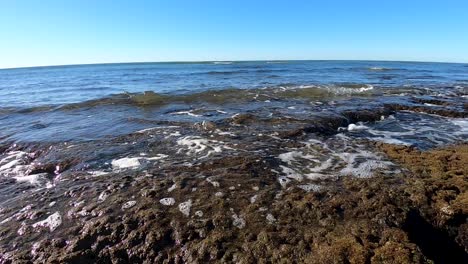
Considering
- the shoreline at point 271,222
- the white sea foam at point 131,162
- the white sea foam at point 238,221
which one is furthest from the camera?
the white sea foam at point 131,162

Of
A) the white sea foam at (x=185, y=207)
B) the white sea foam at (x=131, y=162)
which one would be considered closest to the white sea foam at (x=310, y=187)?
the white sea foam at (x=185, y=207)

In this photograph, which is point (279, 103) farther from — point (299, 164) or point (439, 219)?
point (439, 219)

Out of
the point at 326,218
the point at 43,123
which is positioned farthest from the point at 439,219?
the point at 43,123

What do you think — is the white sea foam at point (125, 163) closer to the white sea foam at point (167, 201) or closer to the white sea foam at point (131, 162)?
the white sea foam at point (131, 162)

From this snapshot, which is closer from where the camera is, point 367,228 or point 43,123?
point 367,228

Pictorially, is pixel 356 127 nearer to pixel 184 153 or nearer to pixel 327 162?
pixel 327 162

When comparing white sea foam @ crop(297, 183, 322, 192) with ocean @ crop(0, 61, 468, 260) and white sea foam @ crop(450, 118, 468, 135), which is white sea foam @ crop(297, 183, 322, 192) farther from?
white sea foam @ crop(450, 118, 468, 135)

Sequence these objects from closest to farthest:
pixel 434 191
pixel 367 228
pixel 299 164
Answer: pixel 367 228 < pixel 434 191 < pixel 299 164

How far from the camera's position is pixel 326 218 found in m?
4.38

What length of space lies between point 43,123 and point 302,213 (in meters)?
10.8

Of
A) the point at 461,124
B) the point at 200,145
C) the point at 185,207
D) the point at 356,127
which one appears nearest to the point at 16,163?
the point at 200,145

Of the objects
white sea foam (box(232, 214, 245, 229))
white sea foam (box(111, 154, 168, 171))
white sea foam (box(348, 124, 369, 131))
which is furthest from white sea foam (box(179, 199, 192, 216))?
white sea foam (box(348, 124, 369, 131))

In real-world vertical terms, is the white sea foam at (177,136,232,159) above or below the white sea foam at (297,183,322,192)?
below

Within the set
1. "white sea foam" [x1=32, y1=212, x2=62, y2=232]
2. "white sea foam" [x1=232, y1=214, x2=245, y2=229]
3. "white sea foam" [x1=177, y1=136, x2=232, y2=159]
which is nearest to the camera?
"white sea foam" [x1=232, y1=214, x2=245, y2=229]
